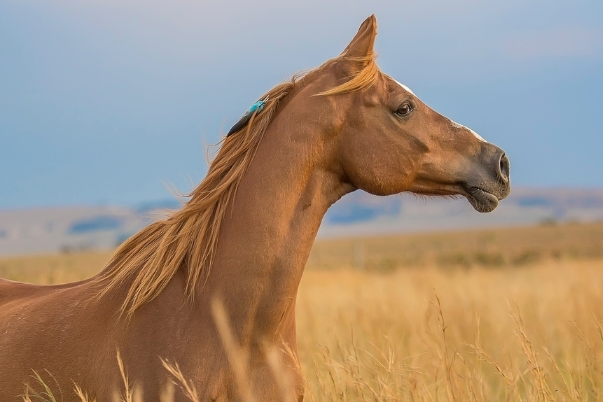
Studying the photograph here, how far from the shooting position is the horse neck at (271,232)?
3.51 meters

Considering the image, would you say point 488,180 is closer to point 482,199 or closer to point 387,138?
point 482,199

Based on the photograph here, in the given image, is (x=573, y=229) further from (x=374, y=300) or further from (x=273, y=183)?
(x=273, y=183)

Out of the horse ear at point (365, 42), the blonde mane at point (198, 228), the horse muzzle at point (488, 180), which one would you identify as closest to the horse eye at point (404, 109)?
the blonde mane at point (198, 228)

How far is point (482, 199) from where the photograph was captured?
3.85 metres

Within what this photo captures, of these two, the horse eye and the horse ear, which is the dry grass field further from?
the horse ear

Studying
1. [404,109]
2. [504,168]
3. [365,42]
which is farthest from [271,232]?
[504,168]

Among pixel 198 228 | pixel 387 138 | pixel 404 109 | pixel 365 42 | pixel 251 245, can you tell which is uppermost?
pixel 365 42

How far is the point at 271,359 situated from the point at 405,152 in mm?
1225

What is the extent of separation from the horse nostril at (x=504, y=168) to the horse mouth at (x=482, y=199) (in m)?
0.11

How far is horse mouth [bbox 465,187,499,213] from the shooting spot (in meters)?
3.83

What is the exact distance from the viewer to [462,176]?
386 cm

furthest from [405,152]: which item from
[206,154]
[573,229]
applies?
[573,229]

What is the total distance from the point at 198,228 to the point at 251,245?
0.33 meters

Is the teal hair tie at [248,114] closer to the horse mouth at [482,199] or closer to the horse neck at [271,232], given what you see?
the horse neck at [271,232]
